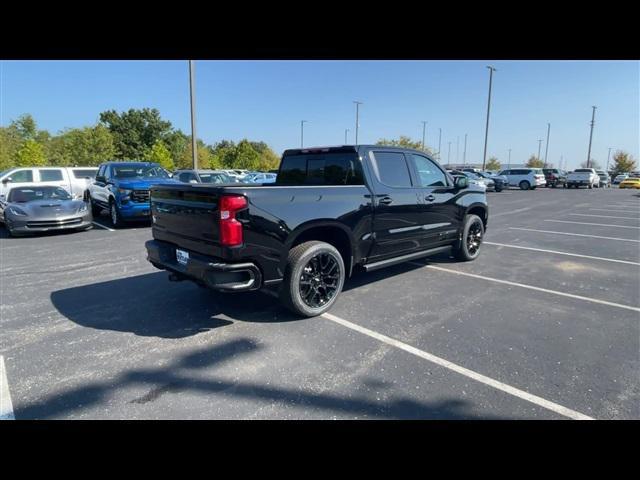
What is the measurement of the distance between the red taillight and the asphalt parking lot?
1005 millimetres

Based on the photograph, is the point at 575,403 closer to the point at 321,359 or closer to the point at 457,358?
the point at 457,358

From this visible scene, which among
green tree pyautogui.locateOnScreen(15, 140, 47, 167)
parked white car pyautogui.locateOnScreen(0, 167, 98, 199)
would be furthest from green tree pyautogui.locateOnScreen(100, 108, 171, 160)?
parked white car pyautogui.locateOnScreen(0, 167, 98, 199)

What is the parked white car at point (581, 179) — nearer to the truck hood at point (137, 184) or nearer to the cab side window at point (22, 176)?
the truck hood at point (137, 184)

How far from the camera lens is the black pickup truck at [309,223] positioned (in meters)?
3.62

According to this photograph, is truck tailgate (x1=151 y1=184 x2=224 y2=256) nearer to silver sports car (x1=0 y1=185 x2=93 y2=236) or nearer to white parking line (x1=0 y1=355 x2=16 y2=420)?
white parking line (x1=0 y1=355 x2=16 y2=420)

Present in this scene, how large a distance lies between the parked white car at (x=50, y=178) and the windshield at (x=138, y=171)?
250 cm

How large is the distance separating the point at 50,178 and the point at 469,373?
16607mm

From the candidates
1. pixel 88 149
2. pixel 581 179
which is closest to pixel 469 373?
pixel 581 179

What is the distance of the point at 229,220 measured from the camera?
3.52 m

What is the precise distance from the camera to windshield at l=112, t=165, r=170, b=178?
11.4 meters

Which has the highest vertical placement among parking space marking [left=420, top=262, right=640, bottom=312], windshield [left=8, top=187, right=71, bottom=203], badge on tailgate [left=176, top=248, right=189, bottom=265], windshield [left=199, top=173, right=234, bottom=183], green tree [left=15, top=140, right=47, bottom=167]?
green tree [left=15, top=140, right=47, bottom=167]
